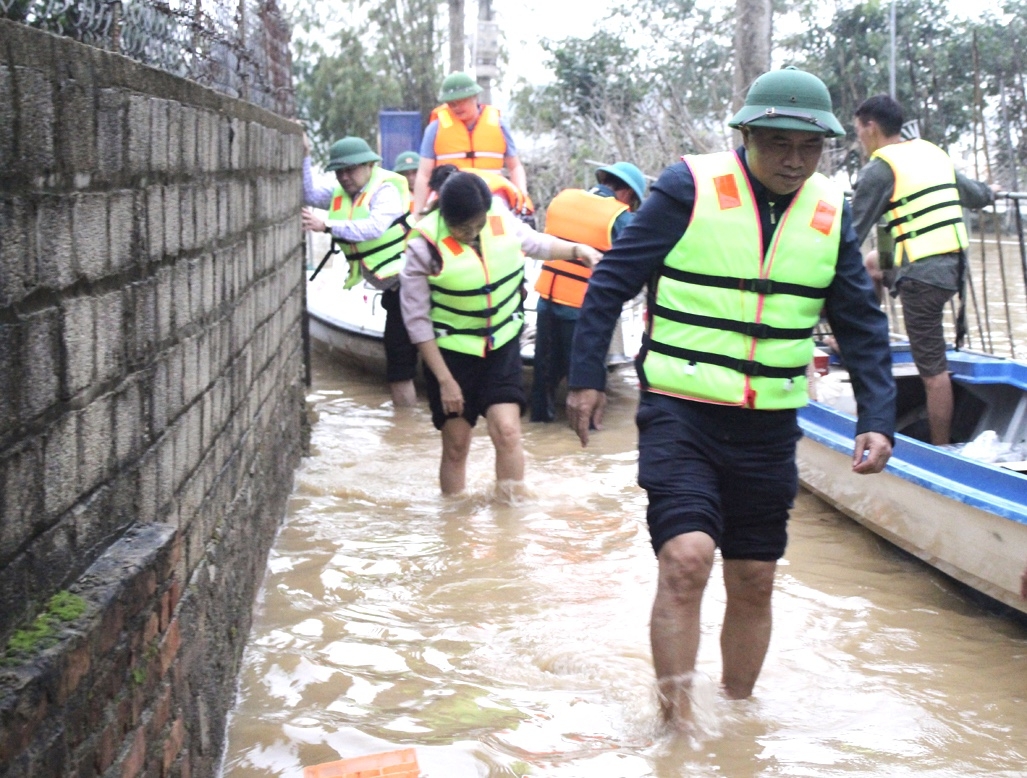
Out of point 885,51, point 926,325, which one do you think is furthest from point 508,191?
point 885,51

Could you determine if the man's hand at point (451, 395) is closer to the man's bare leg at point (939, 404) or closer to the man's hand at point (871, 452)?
the man's bare leg at point (939, 404)

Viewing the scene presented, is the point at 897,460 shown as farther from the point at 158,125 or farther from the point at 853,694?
the point at 158,125

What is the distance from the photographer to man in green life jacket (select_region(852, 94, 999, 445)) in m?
6.71

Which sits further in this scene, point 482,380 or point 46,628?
point 482,380

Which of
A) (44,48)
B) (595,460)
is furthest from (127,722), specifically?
(595,460)

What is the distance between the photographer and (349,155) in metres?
9.12

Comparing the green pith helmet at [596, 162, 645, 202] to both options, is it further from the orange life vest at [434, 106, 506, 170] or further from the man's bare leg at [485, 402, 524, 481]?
the man's bare leg at [485, 402, 524, 481]

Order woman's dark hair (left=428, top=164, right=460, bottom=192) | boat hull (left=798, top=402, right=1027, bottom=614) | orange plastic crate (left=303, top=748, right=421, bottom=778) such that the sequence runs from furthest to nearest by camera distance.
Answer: woman's dark hair (left=428, top=164, right=460, bottom=192) < boat hull (left=798, top=402, right=1027, bottom=614) < orange plastic crate (left=303, top=748, right=421, bottom=778)

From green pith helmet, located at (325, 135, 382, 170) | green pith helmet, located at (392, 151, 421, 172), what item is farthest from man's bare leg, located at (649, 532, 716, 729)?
green pith helmet, located at (392, 151, 421, 172)

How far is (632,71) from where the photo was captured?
26.4 m

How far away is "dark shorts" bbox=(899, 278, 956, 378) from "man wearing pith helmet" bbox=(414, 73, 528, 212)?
3.81 m

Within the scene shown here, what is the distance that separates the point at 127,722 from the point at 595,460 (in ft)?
19.1

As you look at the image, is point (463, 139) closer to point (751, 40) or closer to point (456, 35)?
point (751, 40)

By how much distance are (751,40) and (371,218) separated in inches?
129
